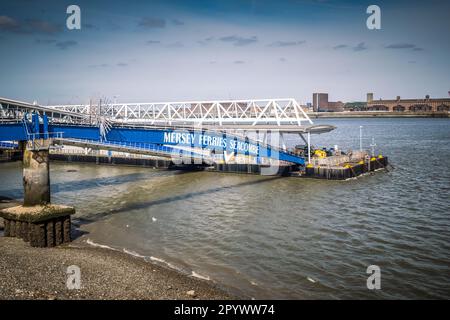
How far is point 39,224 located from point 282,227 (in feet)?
49.6

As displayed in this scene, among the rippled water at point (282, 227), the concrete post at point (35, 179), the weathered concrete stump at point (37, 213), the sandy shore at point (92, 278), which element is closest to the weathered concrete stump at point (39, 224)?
the weathered concrete stump at point (37, 213)

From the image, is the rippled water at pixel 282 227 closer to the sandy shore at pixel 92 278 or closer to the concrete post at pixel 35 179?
the sandy shore at pixel 92 278

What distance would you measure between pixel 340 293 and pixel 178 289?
23.1 ft

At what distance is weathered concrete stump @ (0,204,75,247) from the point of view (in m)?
22.7

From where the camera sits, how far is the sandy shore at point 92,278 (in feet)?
53.5

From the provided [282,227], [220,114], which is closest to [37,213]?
[282,227]

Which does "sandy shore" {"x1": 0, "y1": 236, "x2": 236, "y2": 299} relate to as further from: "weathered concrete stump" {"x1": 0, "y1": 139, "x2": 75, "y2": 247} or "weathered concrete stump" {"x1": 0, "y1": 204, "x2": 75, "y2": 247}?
"weathered concrete stump" {"x1": 0, "y1": 139, "x2": 75, "y2": 247}

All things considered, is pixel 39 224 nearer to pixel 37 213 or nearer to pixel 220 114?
pixel 37 213

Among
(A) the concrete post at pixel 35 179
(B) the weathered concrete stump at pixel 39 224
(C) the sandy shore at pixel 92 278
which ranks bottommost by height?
(C) the sandy shore at pixel 92 278

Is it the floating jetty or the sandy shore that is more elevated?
the floating jetty

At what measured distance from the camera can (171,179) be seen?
154 feet

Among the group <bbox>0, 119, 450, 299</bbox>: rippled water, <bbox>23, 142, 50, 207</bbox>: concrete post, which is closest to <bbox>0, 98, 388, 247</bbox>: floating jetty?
<bbox>23, 142, 50, 207</bbox>: concrete post
